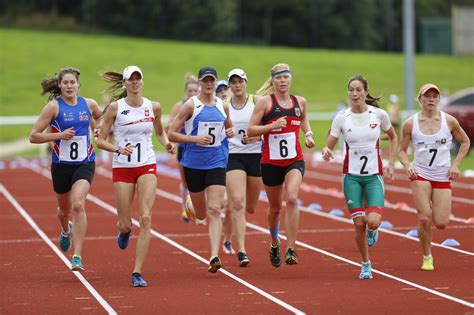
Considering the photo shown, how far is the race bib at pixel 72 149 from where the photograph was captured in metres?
→ 12.7

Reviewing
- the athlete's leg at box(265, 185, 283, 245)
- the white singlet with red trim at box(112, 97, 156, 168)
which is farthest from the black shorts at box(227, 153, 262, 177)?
the white singlet with red trim at box(112, 97, 156, 168)

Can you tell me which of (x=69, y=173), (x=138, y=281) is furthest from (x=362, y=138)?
(x=69, y=173)

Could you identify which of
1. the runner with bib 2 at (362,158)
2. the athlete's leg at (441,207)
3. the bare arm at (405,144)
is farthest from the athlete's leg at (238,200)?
the athlete's leg at (441,207)

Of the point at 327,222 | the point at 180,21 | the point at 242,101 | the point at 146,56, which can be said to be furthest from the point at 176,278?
the point at 180,21

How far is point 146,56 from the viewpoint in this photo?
77812 mm

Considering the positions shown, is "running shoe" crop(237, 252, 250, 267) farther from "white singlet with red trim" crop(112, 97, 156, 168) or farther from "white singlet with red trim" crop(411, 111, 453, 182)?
"white singlet with red trim" crop(411, 111, 453, 182)

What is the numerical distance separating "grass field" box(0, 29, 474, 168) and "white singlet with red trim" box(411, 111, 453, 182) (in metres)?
49.4

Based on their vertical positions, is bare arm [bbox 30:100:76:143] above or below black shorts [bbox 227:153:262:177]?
above

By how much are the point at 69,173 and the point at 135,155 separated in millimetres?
1260

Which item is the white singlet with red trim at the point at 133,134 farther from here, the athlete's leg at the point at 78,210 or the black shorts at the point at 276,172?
the black shorts at the point at 276,172

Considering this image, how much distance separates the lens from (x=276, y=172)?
12766 mm

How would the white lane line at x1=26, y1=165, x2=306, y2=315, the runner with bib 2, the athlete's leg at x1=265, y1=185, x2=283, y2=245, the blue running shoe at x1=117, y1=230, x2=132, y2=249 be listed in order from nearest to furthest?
the white lane line at x1=26, y1=165, x2=306, y2=315 → the runner with bib 2 → the blue running shoe at x1=117, y1=230, x2=132, y2=249 → the athlete's leg at x1=265, y1=185, x2=283, y2=245

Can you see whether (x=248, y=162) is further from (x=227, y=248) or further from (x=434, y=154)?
(x=434, y=154)

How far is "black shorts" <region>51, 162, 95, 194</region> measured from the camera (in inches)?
501
